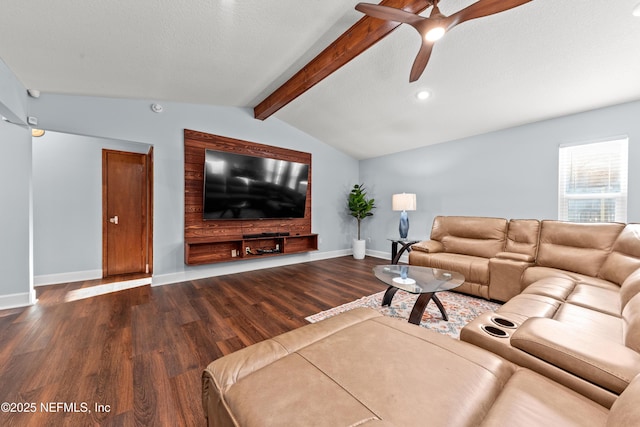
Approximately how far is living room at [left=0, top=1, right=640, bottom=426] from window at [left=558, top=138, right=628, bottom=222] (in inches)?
3.4

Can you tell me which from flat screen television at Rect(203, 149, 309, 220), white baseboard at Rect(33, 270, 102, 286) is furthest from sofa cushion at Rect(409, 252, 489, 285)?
white baseboard at Rect(33, 270, 102, 286)

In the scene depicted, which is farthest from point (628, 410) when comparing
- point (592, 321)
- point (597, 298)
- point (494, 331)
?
point (597, 298)

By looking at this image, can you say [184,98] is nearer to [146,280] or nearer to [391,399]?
[146,280]

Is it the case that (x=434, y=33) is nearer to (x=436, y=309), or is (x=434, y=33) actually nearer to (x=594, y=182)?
(x=436, y=309)

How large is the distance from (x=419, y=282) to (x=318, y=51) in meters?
2.65

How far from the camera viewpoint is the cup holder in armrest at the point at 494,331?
4.30 feet

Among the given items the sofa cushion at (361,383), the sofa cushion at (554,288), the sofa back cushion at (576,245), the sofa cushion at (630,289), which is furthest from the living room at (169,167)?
the sofa cushion at (361,383)

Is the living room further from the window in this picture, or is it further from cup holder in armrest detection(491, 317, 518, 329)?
cup holder in armrest detection(491, 317, 518, 329)

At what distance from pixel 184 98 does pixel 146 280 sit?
2787 millimetres

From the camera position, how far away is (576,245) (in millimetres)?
2693

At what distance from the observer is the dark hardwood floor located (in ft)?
4.51

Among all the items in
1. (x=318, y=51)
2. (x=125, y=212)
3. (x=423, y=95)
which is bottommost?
(x=125, y=212)

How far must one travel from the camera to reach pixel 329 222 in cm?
554

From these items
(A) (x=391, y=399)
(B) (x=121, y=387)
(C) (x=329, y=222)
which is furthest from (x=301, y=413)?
(C) (x=329, y=222)
